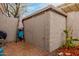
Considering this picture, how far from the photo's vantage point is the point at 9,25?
2197 millimetres

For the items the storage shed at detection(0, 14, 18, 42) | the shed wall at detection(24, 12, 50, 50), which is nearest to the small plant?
the shed wall at detection(24, 12, 50, 50)

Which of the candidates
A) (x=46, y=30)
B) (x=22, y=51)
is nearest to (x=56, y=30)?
(x=46, y=30)

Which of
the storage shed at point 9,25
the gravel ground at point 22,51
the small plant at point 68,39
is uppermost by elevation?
the storage shed at point 9,25

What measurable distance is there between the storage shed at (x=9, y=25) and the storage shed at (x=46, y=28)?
4.7 inches

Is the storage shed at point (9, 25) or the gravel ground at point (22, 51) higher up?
the storage shed at point (9, 25)

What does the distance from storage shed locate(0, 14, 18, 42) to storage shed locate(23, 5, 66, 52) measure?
12 cm

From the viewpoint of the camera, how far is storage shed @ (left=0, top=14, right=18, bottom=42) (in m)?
2.18

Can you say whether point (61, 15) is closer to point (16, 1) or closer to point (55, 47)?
point (55, 47)

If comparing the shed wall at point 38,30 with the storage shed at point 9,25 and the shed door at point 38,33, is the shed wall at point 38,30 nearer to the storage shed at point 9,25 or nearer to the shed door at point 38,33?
the shed door at point 38,33

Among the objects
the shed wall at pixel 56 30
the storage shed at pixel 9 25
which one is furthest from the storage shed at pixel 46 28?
the storage shed at pixel 9 25

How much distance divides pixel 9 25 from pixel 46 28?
15.8 inches

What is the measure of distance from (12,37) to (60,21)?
21.6 inches

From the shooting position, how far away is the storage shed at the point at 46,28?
2.17 meters

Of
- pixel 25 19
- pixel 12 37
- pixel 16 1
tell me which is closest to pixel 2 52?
pixel 12 37
